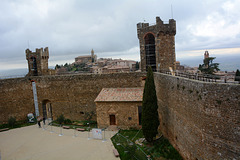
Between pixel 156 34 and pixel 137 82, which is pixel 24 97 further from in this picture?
pixel 156 34

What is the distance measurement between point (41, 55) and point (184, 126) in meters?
21.0

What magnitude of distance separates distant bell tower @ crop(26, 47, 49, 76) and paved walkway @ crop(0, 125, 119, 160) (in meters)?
8.84

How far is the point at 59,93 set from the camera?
2302 centimetres

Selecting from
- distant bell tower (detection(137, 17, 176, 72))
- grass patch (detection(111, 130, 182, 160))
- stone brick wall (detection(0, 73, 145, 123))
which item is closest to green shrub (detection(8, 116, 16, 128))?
stone brick wall (detection(0, 73, 145, 123))

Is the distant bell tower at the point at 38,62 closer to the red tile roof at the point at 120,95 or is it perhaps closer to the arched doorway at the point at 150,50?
the red tile roof at the point at 120,95

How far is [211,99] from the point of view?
877 cm

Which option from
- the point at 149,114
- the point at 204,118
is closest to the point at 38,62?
the point at 149,114

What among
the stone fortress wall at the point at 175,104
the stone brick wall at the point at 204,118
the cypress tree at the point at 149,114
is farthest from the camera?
the cypress tree at the point at 149,114

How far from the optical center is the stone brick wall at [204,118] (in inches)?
311

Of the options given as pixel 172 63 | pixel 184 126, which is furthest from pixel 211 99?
pixel 172 63

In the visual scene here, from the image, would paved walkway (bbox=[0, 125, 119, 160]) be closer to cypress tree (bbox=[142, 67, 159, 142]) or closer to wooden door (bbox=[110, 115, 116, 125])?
wooden door (bbox=[110, 115, 116, 125])

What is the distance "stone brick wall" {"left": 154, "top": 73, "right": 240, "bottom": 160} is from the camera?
25.9ft

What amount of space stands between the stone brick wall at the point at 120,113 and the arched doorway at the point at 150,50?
571 centimetres

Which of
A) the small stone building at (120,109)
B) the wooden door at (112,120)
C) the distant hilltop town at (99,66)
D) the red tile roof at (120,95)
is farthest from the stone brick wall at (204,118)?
the distant hilltop town at (99,66)
